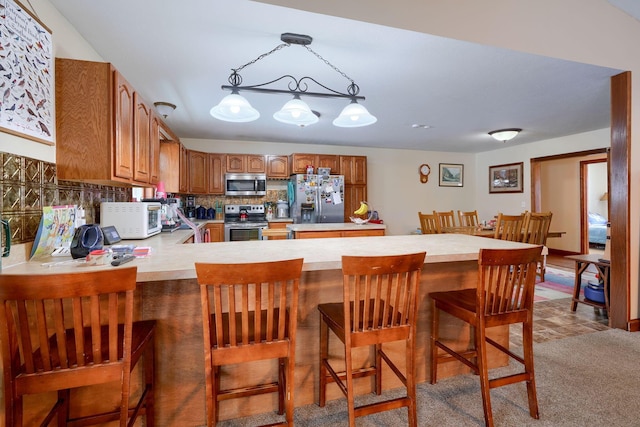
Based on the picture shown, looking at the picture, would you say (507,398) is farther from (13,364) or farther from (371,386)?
(13,364)

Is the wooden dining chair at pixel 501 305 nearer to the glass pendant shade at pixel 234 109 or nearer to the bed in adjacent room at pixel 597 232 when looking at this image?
the glass pendant shade at pixel 234 109

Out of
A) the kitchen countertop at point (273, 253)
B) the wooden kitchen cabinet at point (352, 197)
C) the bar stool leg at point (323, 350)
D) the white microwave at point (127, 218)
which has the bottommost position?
the bar stool leg at point (323, 350)

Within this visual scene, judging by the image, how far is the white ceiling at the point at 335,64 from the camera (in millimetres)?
2031

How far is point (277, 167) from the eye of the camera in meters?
5.62

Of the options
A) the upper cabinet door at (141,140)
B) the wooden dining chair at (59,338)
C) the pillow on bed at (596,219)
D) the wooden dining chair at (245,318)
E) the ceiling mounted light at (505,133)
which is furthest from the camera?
the pillow on bed at (596,219)

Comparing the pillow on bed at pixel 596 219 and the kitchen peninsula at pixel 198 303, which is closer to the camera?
the kitchen peninsula at pixel 198 303

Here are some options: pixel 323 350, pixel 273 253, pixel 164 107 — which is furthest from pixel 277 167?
pixel 323 350

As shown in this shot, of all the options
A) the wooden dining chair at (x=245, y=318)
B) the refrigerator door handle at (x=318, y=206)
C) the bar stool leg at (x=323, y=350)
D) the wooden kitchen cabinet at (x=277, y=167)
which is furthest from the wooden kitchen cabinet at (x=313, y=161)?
the wooden dining chair at (x=245, y=318)

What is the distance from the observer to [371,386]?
6.25 ft

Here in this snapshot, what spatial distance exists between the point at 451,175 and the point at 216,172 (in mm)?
5328

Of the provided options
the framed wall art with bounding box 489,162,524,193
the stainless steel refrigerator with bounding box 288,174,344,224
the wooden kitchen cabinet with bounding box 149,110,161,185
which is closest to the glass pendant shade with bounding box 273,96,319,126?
the wooden kitchen cabinet with bounding box 149,110,161,185

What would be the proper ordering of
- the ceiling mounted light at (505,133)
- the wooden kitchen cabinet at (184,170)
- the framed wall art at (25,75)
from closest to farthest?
the framed wall art at (25,75) < the wooden kitchen cabinet at (184,170) < the ceiling mounted light at (505,133)

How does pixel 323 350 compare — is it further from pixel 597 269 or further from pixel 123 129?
pixel 597 269

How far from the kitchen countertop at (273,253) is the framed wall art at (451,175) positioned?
16.8 feet
